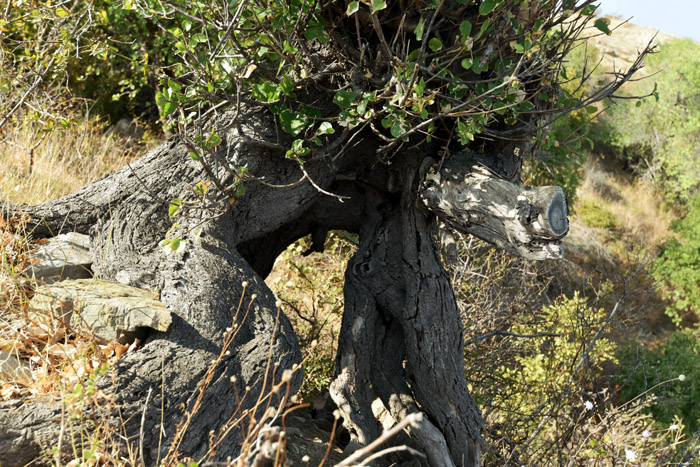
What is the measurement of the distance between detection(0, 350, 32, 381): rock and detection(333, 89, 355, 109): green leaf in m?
1.95

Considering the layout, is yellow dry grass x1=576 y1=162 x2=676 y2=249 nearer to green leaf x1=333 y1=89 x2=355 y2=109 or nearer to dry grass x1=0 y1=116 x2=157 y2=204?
dry grass x1=0 y1=116 x2=157 y2=204

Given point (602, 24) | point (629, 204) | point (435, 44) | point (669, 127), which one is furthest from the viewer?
point (669, 127)

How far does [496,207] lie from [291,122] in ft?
3.95

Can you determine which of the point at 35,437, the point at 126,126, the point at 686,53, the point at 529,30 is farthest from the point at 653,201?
the point at 35,437

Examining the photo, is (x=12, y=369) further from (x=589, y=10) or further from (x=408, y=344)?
(x=589, y=10)

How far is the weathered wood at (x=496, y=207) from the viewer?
2723 millimetres

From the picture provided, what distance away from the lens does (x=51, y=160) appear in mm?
5551

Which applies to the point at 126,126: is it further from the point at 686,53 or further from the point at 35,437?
the point at 686,53

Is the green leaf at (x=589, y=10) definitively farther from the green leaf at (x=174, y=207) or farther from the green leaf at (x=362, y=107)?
the green leaf at (x=174, y=207)

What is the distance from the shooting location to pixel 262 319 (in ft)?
9.53

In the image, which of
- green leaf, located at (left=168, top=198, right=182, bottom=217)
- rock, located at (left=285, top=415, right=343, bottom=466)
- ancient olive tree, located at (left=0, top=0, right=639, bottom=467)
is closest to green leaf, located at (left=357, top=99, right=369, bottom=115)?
ancient olive tree, located at (left=0, top=0, right=639, bottom=467)

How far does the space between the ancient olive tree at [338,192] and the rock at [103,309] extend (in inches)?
3.6

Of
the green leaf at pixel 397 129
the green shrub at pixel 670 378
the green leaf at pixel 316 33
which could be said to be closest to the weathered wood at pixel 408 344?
the green leaf at pixel 397 129

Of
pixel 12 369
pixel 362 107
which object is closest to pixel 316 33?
pixel 362 107
